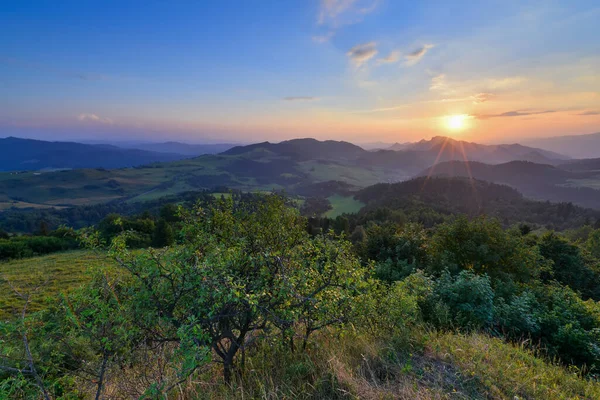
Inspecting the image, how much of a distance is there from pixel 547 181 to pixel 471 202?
129 metres

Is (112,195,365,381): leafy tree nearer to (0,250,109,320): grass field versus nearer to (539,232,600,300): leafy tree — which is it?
(0,250,109,320): grass field

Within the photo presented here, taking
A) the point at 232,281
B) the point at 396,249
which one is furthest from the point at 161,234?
the point at 232,281

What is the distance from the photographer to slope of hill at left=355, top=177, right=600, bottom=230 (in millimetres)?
83188

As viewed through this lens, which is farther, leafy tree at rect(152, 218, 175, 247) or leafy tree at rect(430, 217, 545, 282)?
leafy tree at rect(152, 218, 175, 247)

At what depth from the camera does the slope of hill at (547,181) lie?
150600mm

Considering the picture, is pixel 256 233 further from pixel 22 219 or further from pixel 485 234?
pixel 22 219

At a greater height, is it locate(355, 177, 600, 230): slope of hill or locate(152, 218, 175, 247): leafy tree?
locate(152, 218, 175, 247): leafy tree

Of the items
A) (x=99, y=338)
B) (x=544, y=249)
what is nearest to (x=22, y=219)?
(x=99, y=338)

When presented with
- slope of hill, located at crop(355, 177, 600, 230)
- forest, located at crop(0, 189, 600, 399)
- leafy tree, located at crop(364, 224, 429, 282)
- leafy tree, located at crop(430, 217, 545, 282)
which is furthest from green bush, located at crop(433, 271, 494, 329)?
slope of hill, located at crop(355, 177, 600, 230)

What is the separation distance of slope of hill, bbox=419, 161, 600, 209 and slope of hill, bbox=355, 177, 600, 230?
179ft

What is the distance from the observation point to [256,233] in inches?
192

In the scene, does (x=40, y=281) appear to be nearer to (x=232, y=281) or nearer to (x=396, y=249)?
(x=232, y=281)

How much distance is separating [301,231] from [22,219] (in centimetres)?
14127

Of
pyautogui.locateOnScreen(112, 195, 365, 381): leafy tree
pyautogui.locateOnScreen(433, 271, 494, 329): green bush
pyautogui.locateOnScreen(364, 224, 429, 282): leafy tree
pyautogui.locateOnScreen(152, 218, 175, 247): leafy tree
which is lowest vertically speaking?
pyautogui.locateOnScreen(152, 218, 175, 247): leafy tree
